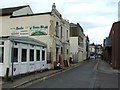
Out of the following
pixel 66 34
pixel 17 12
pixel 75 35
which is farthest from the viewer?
pixel 75 35

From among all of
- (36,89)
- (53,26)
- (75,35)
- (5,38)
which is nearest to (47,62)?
(53,26)

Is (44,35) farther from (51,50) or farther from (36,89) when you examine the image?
(36,89)

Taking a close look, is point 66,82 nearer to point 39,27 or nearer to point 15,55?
point 15,55

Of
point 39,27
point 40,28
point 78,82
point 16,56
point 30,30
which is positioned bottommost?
point 78,82

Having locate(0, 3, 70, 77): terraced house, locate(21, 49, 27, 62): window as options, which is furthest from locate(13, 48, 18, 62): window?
locate(0, 3, 70, 77): terraced house

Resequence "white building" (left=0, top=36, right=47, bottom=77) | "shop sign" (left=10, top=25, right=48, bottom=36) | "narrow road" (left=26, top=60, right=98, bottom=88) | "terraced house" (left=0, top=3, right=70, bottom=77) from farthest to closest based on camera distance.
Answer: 1. "shop sign" (left=10, top=25, right=48, bottom=36)
2. "terraced house" (left=0, top=3, right=70, bottom=77)
3. "white building" (left=0, top=36, right=47, bottom=77)
4. "narrow road" (left=26, top=60, right=98, bottom=88)

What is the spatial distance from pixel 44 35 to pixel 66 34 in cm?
1163

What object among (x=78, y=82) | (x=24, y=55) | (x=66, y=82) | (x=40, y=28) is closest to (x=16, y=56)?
(x=24, y=55)

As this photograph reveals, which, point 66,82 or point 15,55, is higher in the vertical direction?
point 15,55

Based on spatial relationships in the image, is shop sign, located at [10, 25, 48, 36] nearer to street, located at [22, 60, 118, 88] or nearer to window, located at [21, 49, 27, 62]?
window, located at [21, 49, 27, 62]

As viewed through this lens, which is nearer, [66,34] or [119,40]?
[119,40]

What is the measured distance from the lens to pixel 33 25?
106 ft

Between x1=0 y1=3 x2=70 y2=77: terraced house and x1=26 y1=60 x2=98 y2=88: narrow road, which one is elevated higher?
x1=0 y1=3 x2=70 y2=77: terraced house

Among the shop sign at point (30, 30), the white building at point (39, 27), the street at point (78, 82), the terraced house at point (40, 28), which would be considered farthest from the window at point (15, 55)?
the shop sign at point (30, 30)
